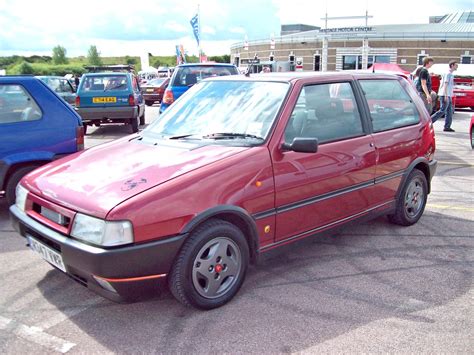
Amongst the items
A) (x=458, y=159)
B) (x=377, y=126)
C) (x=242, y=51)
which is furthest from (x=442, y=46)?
(x=377, y=126)

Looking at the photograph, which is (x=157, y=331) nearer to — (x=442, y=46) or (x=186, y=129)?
(x=186, y=129)

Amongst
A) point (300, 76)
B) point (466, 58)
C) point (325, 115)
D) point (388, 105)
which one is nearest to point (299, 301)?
point (325, 115)

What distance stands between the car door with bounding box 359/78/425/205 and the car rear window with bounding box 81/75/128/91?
9.01 meters

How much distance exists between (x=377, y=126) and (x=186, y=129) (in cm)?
189

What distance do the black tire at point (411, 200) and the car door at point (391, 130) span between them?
0.18 metres

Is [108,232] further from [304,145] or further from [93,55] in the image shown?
[93,55]

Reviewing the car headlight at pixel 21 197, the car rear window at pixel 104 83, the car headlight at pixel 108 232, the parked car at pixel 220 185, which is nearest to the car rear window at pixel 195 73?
the car rear window at pixel 104 83

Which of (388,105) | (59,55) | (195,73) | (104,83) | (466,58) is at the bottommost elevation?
(466,58)

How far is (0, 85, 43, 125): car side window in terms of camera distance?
5262 mm

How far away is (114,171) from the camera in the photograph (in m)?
3.24

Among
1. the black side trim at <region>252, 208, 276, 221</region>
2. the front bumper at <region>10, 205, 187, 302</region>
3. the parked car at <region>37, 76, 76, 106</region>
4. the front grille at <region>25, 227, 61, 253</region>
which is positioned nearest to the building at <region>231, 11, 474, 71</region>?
the parked car at <region>37, 76, 76, 106</region>

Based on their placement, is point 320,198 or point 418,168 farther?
point 418,168

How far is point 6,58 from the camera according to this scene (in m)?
111

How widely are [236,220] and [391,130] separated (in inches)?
86.8
